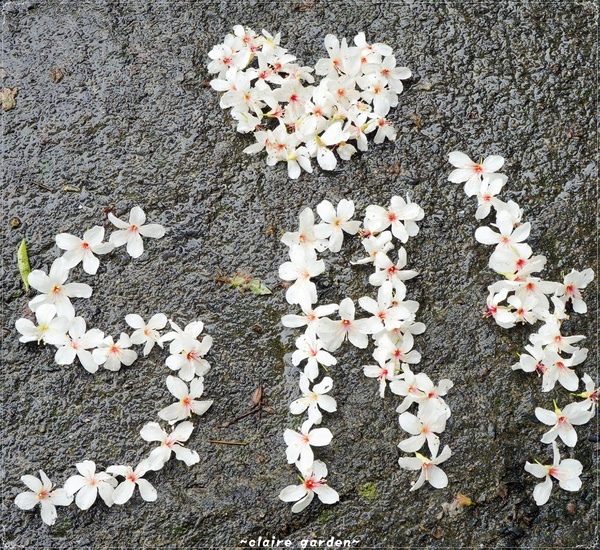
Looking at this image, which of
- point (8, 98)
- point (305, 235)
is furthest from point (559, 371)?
point (8, 98)

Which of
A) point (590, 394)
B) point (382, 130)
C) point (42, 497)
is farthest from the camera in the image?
point (382, 130)

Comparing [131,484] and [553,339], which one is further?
[553,339]

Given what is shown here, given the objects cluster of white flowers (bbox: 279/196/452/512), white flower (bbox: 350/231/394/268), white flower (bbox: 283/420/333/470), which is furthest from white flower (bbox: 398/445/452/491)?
white flower (bbox: 350/231/394/268)

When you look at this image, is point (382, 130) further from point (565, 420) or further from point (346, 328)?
point (565, 420)

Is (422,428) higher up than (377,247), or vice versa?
(377,247)

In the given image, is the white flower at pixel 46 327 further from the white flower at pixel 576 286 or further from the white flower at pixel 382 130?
the white flower at pixel 576 286

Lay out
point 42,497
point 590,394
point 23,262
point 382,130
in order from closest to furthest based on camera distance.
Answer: point 42,497 → point 590,394 → point 23,262 → point 382,130

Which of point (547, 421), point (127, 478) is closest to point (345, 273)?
point (547, 421)

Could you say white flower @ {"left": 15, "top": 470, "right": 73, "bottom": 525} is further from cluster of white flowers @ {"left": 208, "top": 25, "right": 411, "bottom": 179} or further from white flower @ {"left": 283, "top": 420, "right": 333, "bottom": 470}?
cluster of white flowers @ {"left": 208, "top": 25, "right": 411, "bottom": 179}
